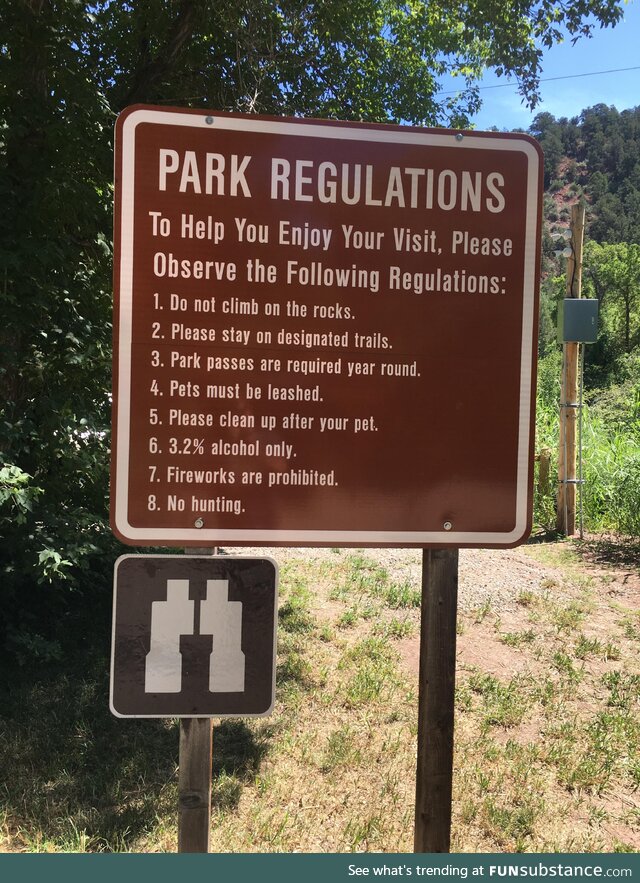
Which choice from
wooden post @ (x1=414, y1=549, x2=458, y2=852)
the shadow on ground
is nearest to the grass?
the shadow on ground

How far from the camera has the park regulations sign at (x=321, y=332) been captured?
5.99 ft

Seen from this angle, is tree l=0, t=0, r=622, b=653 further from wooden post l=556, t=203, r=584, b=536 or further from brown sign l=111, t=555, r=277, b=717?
wooden post l=556, t=203, r=584, b=536

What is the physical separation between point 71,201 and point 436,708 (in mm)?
3348

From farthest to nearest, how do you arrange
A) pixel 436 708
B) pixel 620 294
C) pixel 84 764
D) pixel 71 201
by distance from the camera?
pixel 620 294 < pixel 71 201 < pixel 84 764 < pixel 436 708

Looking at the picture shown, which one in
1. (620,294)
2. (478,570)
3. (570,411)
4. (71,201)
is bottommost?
(478,570)

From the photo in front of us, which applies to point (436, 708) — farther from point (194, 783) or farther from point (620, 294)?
point (620, 294)

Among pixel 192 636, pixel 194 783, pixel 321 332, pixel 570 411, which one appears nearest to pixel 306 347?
pixel 321 332

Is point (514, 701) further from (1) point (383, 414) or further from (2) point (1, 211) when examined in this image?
(2) point (1, 211)

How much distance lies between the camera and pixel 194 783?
195cm

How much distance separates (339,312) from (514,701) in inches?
129

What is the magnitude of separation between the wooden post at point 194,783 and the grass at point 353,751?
121 centimetres

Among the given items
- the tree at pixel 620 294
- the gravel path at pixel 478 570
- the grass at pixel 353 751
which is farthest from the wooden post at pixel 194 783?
the tree at pixel 620 294

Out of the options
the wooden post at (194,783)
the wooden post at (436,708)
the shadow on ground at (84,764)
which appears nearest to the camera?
the wooden post at (194,783)

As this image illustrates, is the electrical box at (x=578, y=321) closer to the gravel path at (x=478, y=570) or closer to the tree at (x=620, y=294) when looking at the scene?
the gravel path at (x=478, y=570)
